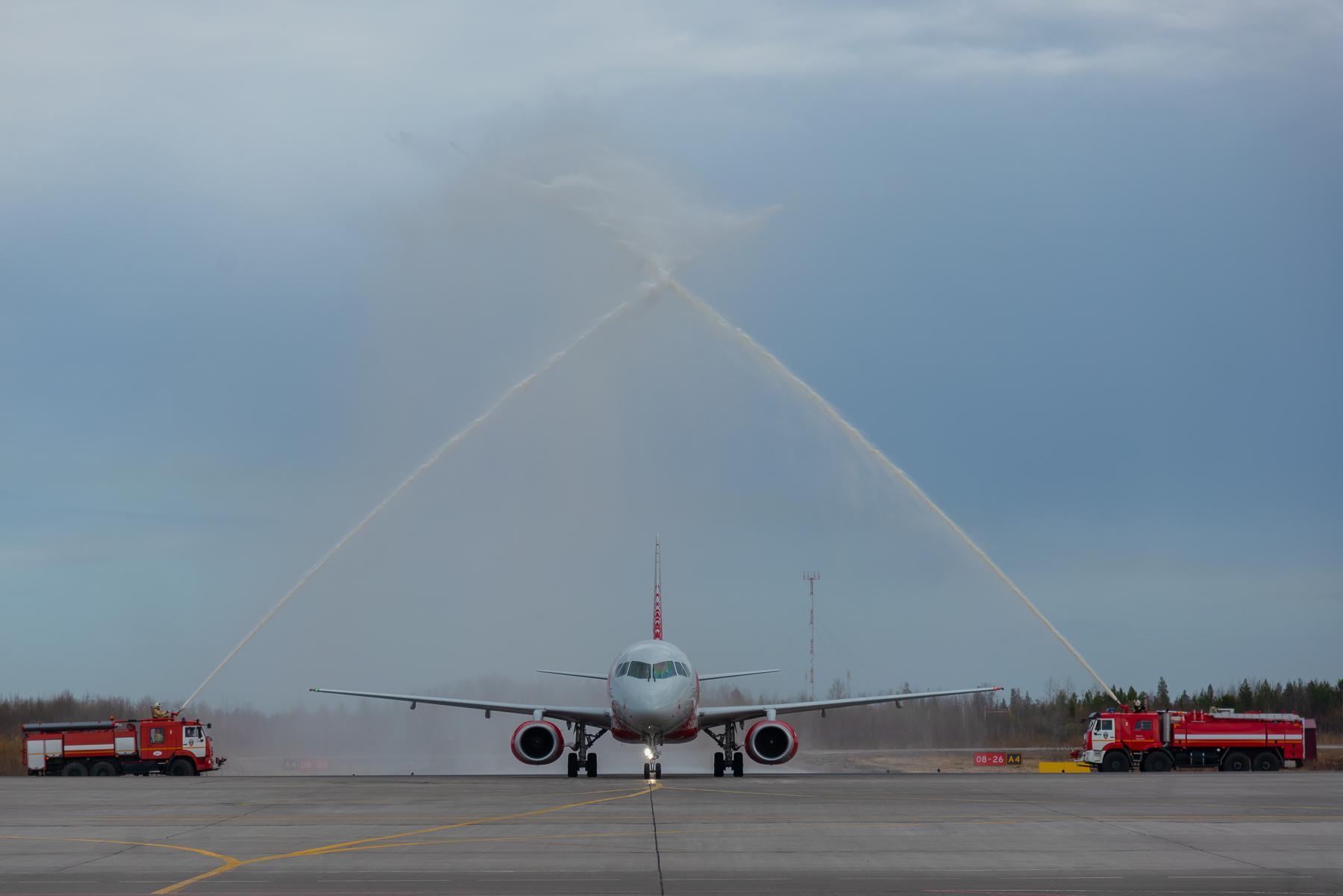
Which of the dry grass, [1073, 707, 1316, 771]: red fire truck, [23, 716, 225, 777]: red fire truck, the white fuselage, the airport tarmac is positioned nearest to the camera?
the airport tarmac

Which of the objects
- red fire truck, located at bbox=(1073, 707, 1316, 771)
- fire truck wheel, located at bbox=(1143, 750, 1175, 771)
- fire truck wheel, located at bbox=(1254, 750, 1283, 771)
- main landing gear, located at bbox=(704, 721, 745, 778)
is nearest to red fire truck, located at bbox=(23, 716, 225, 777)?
main landing gear, located at bbox=(704, 721, 745, 778)

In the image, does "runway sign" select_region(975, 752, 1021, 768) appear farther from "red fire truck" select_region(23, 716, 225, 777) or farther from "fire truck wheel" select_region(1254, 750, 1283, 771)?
"red fire truck" select_region(23, 716, 225, 777)

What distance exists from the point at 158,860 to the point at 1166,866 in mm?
17011

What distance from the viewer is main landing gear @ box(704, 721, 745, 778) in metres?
50.3

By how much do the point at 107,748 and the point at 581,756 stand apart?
68.1ft

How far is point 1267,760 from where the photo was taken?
2158 inches

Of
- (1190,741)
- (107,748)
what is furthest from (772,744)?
(107,748)

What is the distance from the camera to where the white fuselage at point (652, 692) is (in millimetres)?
45562

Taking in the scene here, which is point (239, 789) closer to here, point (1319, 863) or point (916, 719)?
point (1319, 863)

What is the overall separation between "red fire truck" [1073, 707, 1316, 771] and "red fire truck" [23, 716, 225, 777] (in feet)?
128

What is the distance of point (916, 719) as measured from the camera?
89.8 metres

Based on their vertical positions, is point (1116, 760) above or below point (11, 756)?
above

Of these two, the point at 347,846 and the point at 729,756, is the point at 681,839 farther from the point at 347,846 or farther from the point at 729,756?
the point at 729,756

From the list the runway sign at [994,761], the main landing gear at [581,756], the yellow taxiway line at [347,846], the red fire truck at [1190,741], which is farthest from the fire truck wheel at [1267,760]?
the yellow taxiway line at [347,846]
